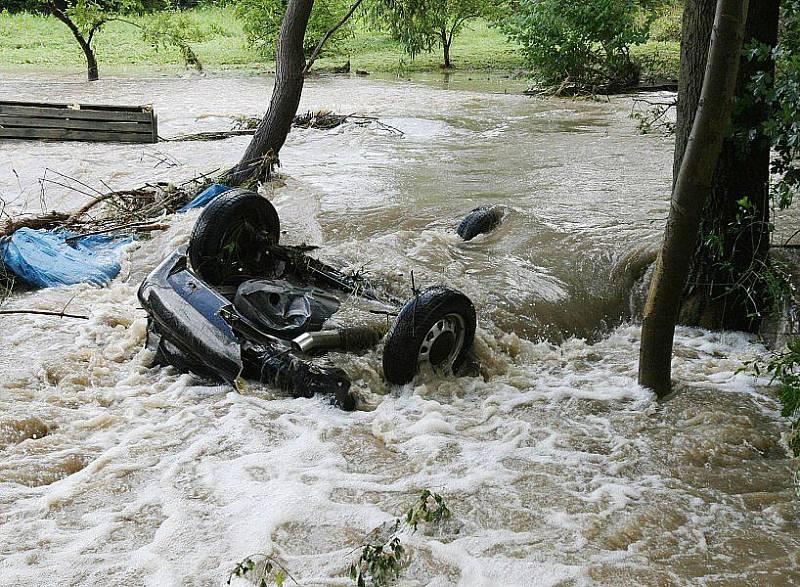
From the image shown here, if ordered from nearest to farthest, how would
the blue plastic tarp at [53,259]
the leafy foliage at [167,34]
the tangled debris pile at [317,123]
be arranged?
the blue plastic tarp at [53,259] → the tangled debris pile at [317,123] → the leafy foliage at [167,34]

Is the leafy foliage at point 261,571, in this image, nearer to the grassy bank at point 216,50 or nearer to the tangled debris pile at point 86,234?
the tangled debris pile at point 86,234

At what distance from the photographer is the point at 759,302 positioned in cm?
589

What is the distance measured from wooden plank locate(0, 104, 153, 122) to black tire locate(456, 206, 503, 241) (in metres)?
7.21

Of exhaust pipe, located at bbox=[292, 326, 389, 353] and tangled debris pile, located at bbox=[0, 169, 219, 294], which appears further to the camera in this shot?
tangled debris pile, located at bbox=[0, 169, 219, 294]

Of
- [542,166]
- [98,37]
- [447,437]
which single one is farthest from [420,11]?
[98,37]

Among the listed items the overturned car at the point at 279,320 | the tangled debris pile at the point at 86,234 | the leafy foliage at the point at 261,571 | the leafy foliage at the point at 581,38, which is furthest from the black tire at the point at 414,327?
the leafy foliage at the point at 581,38

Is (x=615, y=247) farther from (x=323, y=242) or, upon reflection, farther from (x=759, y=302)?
(x=323, y=242)

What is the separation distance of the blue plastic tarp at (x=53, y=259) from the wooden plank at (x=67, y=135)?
5972 millimetres

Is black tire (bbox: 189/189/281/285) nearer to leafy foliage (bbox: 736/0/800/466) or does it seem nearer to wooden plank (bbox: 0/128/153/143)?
leafy foliage (bbox: 736/0/800/466)

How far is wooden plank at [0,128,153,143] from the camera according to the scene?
13164 millimetres

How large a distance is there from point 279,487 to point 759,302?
370 centimetres

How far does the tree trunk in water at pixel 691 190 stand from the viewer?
13.3 ft

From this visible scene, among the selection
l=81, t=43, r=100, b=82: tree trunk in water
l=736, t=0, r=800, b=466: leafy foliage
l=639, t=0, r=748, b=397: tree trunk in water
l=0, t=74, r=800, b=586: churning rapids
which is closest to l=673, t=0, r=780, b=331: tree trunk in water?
l=736, t=0, r=800, b=466: leafy foliage

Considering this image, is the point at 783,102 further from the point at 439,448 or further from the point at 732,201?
the point at 439,448
